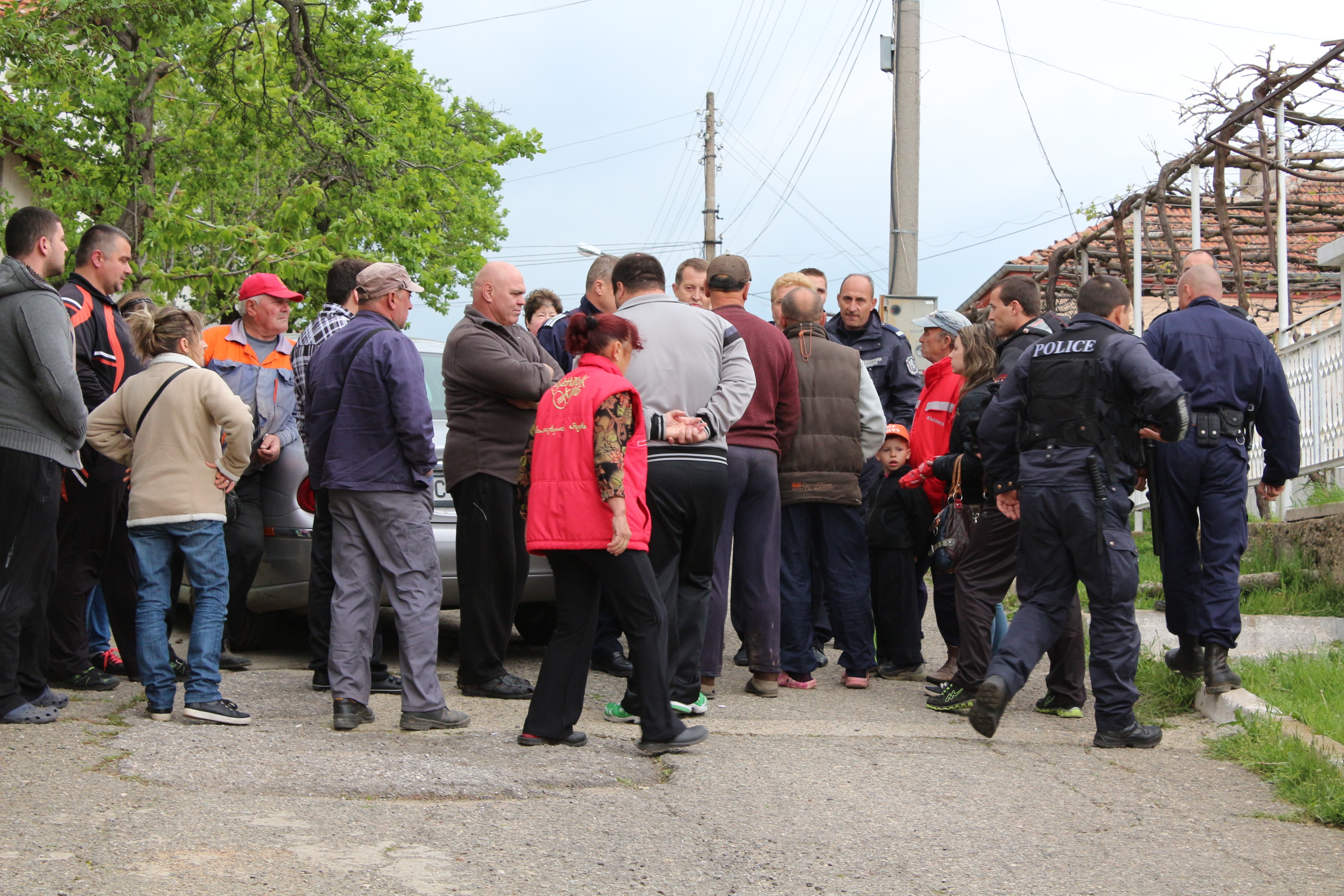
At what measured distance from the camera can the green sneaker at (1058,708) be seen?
645cm

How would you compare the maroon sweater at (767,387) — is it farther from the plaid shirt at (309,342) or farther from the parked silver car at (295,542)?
the plaid shirt at (309,342)

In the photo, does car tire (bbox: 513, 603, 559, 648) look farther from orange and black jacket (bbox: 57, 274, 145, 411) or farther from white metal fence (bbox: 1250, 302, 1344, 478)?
white metal fence (bbox: 1250, 302, 1344, 478)

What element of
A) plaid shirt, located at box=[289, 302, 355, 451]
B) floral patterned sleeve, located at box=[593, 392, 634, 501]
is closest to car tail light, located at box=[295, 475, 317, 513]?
plaid shirt, located at box=[289, 302, 355, 451]

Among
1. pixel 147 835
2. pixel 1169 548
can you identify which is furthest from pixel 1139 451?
pixel 147 835

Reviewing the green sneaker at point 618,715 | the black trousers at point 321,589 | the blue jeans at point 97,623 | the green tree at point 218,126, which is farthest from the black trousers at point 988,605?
the green tree at point 218,126

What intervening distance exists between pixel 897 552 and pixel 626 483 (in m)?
2.57

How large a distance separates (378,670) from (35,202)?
16.0m

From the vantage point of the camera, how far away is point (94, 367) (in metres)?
6.26

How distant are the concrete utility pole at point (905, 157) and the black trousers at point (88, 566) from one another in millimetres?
9114

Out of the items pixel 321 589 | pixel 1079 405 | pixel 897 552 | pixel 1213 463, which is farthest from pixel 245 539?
pixel 1213 463

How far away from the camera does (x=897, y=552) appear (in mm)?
7301

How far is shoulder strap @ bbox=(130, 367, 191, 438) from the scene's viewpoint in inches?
224

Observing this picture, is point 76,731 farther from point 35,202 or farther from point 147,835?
point 35,202

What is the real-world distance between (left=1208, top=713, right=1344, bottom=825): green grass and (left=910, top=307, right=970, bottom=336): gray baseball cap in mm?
2492
